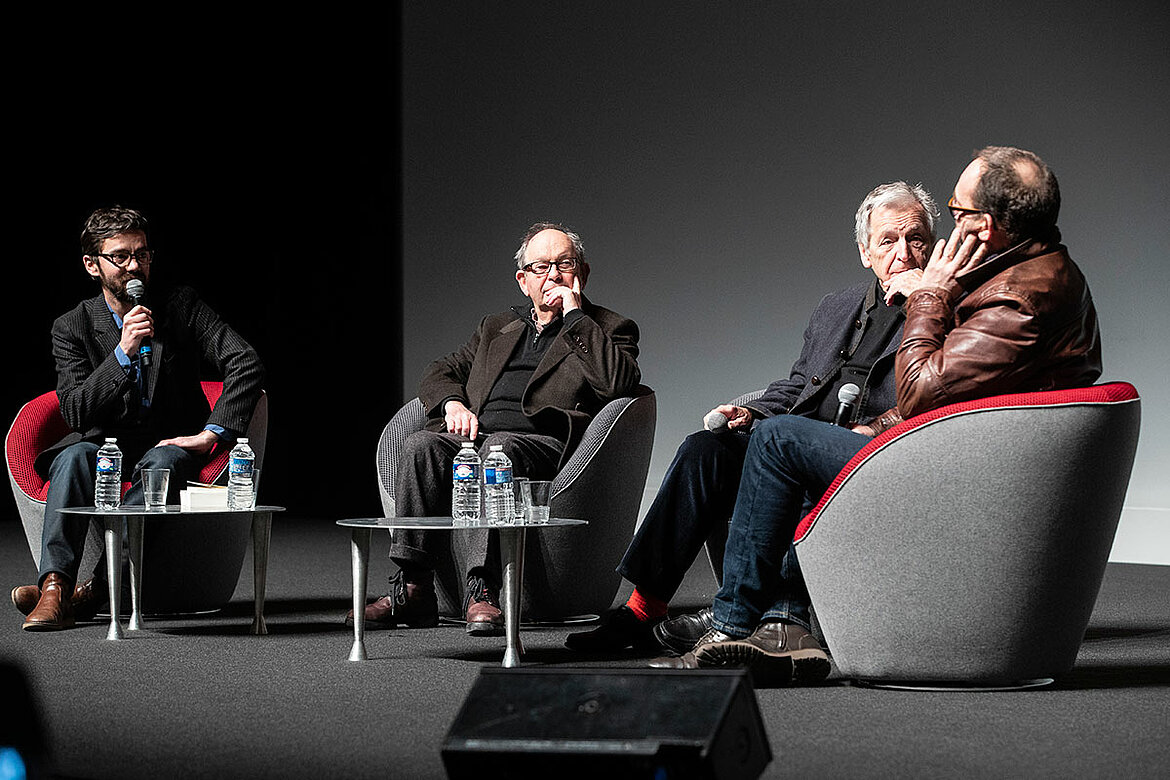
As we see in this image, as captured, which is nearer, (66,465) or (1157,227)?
(66,465)

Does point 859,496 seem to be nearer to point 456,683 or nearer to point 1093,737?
point 1093,737

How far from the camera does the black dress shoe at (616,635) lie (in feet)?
10.4

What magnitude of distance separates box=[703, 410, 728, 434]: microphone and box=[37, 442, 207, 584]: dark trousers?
152 centimetres

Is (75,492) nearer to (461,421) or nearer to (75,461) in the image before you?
(75,461)

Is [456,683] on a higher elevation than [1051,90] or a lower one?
lower

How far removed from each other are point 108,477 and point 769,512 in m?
1.87

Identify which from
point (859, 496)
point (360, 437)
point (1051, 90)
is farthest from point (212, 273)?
point (859, 496)

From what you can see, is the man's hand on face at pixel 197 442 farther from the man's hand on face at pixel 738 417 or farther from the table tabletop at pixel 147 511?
the man's hand on face at pixel 738 417

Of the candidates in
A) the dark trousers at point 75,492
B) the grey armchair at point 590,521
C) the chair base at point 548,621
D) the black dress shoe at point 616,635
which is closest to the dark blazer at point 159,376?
the dark trousers at point 75,492

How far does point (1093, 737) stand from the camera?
2244mm

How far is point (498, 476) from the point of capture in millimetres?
3238

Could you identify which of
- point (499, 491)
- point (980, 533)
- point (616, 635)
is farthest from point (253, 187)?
point (980, 533)

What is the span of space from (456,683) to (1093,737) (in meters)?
1.21

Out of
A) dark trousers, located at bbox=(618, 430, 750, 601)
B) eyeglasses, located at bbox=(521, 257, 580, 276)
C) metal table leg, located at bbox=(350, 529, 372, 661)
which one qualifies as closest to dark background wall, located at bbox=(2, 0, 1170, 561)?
eyeglasses, located at bbox=(521, 257, 580, 276)
